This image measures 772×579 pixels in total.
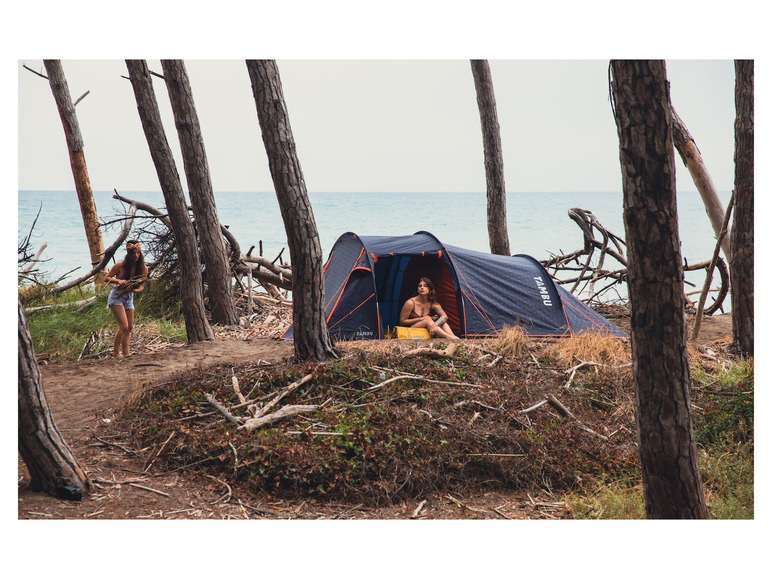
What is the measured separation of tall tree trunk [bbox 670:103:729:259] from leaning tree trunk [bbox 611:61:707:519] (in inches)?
184

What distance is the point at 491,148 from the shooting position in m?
9.79

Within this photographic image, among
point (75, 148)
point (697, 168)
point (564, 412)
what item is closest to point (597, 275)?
point (697, 168)

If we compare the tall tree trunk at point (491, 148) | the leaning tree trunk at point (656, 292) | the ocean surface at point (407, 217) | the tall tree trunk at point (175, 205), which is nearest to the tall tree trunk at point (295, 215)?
the tall tree trunk at point (175, 205)

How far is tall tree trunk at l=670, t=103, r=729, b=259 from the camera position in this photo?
22.2 ft

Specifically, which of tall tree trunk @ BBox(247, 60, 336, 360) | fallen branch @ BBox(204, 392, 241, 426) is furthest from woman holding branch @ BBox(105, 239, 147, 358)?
fallen branch @ BBox(204, 392, 241, 426)

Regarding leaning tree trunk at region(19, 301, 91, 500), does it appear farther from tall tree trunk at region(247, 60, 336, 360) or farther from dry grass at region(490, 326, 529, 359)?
dry grass at region(490, 326, 529, 359)

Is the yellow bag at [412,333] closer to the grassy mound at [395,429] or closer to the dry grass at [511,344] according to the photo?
the dry grass at [511,344]

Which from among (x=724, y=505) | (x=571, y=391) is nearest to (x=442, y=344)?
(x=571, y=391)

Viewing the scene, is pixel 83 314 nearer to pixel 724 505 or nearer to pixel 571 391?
pixel 571 391

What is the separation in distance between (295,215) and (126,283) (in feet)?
8.59

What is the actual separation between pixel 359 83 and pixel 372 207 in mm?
13028

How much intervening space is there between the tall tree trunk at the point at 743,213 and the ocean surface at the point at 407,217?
28699 millimetres

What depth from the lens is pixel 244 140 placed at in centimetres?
3528

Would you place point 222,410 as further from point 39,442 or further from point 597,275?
point 597,275
